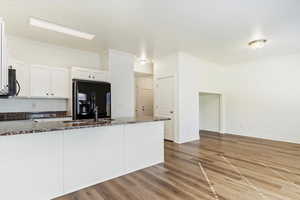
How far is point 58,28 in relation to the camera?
3.23 metres

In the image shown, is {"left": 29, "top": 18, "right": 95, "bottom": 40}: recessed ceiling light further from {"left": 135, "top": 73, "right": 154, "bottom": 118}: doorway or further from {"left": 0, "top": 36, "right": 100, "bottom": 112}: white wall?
{"left": 135, "top": 73, "right": 154, "bottom": 118}: doorway

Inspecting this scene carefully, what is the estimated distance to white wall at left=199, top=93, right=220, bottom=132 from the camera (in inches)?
259

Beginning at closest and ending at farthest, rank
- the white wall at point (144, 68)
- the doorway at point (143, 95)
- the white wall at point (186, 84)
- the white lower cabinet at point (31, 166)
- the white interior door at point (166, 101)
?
the white lower cabinet at point (31, 166)
the white wall at point (186, 84)
the white interior door at point (166, 101)
the white wall at point (144, 68)
the doorway at point (143, 95)

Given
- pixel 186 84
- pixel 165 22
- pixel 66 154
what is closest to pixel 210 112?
pixel 186 84

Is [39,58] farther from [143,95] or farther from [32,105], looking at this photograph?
[143,95]

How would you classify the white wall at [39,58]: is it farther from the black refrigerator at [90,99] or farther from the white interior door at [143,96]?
the white interior door at [143,96]

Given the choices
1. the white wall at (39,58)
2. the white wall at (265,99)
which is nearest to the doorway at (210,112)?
the white wall at (265,99)

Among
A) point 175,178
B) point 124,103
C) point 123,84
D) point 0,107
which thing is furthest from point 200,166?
point 0,107

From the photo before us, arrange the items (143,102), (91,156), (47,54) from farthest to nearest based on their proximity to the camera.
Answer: (143,102), (47,54), (91,156)

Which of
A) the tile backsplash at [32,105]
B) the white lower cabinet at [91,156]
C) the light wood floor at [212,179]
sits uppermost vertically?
the tile backsplash at [32,105]

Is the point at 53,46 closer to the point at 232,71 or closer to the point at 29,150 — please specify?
the point at 29,150

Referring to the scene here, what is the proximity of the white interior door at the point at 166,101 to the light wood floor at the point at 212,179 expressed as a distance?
1242 mm

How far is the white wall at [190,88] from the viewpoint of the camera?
15.8 feet

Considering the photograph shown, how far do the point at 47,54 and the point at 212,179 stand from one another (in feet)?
14.7
